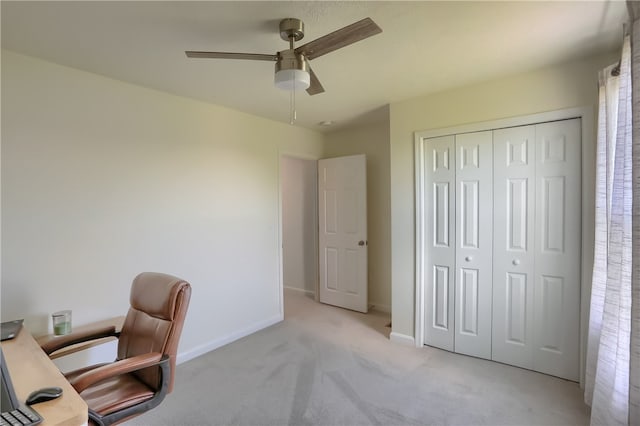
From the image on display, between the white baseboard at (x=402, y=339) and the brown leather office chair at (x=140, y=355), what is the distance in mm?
2201

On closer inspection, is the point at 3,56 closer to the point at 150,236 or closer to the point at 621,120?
the point at 150,236

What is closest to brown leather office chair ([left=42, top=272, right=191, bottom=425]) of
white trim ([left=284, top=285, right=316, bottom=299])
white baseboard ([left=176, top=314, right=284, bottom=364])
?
white baseboard ([left=176, top=314, right=284, bottom=364])

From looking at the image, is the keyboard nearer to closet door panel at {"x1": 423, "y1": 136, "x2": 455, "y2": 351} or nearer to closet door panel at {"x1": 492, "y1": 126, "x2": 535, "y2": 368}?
closet door panel at {"x1": 423, "y1": 136, "x2": 455, "y2": 351}

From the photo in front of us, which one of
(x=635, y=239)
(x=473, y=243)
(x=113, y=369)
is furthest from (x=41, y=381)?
(x=473, y=243)

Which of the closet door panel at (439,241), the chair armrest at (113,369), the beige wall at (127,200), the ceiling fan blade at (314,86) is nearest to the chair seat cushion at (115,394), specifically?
the chair armrest at (113,369)

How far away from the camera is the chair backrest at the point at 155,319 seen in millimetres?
1675

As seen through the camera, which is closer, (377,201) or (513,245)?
(513,245)

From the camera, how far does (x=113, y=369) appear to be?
1487mm

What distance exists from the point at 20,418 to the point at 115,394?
687 mm

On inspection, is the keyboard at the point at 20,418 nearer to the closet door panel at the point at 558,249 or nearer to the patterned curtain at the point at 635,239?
the patterned curtain at the point at 635,239

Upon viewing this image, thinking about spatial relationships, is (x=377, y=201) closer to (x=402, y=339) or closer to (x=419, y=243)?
(x=419, y=243)

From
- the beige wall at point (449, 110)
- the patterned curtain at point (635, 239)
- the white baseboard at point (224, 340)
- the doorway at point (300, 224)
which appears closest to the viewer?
the patterned curtain at point (635, 239)

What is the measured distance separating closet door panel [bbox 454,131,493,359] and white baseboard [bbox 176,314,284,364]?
77.7 inches

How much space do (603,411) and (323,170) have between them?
3456 mm
